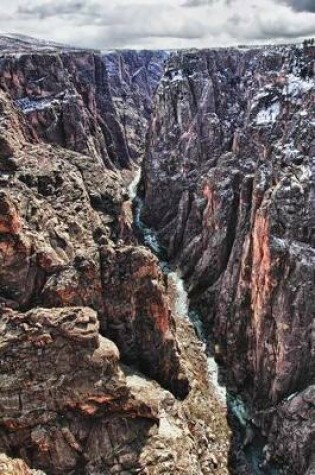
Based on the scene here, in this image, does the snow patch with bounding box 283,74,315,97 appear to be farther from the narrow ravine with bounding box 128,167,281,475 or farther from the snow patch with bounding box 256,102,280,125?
the narrow ravine with bounding box 128,167,281,475

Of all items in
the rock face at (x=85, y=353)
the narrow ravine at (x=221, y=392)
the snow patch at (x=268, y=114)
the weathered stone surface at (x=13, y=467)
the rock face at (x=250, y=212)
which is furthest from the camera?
the snow patch at (x=268, y=114)

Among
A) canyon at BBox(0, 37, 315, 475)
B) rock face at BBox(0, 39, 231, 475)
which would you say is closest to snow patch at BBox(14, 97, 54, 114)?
canyon at BBox(0, 37, 315, 475)

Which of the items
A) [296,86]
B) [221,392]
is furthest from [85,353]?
[296,86]

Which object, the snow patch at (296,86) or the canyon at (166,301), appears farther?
the snow patch at (296,86)

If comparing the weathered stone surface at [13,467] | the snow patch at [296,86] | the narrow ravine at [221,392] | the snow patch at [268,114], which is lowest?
the narrow ravine at [221,392]

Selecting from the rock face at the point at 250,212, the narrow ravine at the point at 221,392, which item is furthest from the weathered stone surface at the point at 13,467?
the rock face at the point at 250,212

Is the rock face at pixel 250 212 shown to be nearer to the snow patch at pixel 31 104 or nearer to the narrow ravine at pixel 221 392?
the narrow ravine at pixel 221 392

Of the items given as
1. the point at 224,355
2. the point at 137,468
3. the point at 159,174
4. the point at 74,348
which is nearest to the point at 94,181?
the point at 159,174
